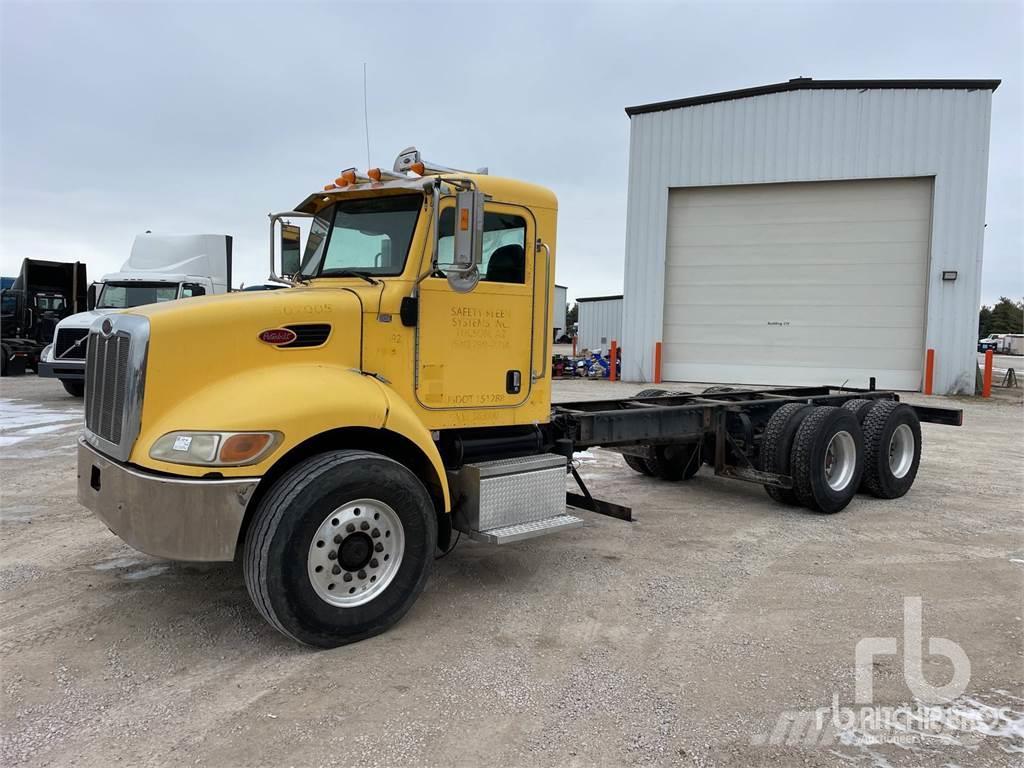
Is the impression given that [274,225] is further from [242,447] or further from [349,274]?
[242,447]

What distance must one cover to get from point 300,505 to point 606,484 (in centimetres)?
516

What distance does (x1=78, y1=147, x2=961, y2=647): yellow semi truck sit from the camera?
3.67 metres

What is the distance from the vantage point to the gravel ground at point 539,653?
3047 mm

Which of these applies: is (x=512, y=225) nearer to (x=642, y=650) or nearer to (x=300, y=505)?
(x=300, y=505)

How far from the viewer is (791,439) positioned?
698 centimetres

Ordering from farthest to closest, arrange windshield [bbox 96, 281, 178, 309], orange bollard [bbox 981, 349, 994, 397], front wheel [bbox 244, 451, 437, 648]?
1. orange bollard [bbox 981, 349, 994, 397]
2. windshield [bbox 96, 281, 178, 309]
3. front wheel [bbox 244, 451, 437, 648]

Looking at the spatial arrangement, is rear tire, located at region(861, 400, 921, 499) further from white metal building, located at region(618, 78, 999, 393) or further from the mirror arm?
white metal building, located at region(618, 78, 999, 393)

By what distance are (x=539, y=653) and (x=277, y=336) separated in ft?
7.29

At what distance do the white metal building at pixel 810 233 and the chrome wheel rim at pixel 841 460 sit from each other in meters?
11.5

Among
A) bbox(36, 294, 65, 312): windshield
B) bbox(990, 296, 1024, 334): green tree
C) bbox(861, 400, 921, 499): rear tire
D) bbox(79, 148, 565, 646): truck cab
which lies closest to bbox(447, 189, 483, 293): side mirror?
bbox(79, 148, 565, 646): truck cab

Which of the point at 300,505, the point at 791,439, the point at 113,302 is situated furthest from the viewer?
the point at 113,302

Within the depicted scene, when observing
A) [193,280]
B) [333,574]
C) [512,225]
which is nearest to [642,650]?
[333,574]

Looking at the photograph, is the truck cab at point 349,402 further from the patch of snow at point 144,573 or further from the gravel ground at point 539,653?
the patch of snow at point 144,573

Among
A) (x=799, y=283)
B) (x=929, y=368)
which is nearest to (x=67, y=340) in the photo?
(x=799, y=283)
